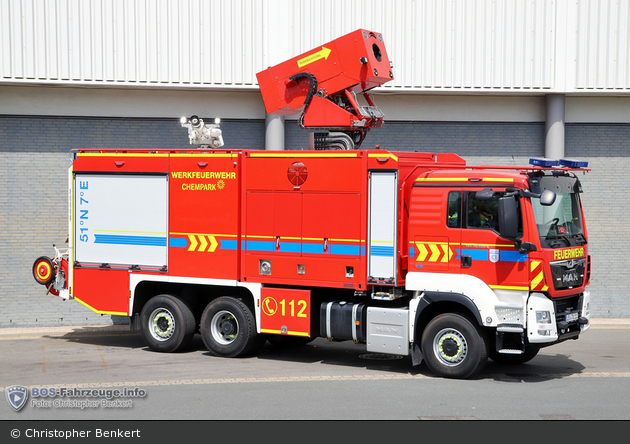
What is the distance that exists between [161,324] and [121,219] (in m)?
1.88

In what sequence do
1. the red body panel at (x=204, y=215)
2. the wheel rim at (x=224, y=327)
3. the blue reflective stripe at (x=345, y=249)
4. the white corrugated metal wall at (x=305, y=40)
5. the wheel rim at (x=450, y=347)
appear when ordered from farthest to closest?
1. the white corrugated metal wall at (x=305, y=40)
2. the wheel rim at (x=224, y=327)
3. the red body panel at (x=204, y=215)
4. the blue reflective stripe at (x=345, y=249)
5. the wheel rim at (x=450, y=347)

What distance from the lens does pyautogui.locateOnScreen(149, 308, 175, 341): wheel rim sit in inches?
477

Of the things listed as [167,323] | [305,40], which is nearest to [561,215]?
[167,323]

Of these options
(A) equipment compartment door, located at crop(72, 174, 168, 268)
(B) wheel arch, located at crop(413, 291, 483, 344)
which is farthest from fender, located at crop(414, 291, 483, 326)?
(A) equipment compartment door, located at crop(72, 174, 168, 268)

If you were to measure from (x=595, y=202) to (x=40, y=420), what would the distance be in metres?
12.9

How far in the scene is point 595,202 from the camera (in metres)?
16.6

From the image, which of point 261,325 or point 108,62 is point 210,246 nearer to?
point 261,325

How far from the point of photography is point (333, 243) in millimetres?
10844

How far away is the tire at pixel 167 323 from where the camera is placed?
12.0m

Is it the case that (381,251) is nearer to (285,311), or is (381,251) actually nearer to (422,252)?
(422,252)

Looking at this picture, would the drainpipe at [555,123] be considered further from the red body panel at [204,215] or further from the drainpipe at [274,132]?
the red body panel at [204,215]

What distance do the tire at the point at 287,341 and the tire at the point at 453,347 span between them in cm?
310

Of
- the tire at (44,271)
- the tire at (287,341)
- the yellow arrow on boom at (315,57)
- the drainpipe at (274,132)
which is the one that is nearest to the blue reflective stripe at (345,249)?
the tire at (287,341)

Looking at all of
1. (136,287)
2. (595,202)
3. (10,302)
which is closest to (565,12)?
(595,202)
